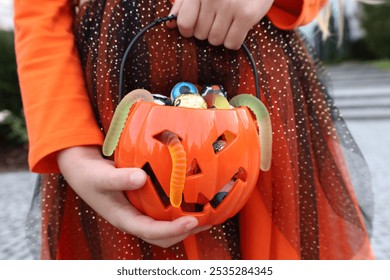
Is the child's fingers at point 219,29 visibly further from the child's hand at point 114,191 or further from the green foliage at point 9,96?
the green foliage at point 9,96

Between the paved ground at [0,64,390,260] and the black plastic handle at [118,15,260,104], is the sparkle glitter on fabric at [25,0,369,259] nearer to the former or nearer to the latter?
the black plastic handle at [118,15,260,104]

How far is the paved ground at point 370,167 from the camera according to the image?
1771mm

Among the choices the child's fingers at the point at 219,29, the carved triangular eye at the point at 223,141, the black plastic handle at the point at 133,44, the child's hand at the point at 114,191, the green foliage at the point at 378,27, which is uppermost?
the child's fingers at the point at 219,29

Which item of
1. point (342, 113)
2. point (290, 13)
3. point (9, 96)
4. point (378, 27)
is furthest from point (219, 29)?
point (378, 27)

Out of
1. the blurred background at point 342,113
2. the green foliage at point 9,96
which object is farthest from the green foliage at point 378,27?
the green foliage at point 9,96

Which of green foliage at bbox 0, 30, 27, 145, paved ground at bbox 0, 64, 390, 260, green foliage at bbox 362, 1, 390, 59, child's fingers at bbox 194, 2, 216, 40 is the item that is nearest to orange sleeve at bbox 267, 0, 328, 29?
child's fingers at bbox 194, 2, 216, 40

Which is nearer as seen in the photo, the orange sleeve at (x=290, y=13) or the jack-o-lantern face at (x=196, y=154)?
the jack-o-lantern face at (x=196, y=154)

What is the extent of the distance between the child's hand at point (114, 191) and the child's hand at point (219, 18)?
193mm

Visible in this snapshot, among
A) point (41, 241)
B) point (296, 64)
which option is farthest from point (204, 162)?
point (41, 241)

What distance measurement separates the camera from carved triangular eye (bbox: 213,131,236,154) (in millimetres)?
485

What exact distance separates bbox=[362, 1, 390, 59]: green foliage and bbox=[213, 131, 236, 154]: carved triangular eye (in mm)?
9406

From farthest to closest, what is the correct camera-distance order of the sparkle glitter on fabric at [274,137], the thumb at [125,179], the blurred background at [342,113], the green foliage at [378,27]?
the green foliage at [378,27], the blurred background at [342,113], the sparkle glitter on fabric at [274,137], the thumb at [125,179]

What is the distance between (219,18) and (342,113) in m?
4.70
